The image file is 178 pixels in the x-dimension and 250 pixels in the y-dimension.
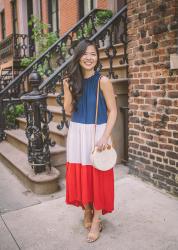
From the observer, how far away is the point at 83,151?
9.66 feet

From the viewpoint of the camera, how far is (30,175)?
440cm

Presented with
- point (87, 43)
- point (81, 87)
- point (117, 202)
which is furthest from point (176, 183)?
point (87, 43)

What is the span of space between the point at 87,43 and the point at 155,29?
57.2 inches

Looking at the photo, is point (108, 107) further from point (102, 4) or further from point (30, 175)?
point (102, 4)

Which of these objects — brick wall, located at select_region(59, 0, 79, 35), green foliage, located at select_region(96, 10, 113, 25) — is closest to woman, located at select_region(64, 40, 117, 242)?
green foliage, located at select_region(96, 10, 113, 25)

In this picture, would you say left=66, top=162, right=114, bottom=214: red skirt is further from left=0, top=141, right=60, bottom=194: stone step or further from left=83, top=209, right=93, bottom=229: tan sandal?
left=0, top=141, right=60, bottom=194: stone step

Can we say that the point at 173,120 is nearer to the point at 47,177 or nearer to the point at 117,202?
the point at 117,202

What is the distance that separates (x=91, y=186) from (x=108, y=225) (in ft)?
1.76

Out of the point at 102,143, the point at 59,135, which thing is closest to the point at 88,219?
the point at 102,143

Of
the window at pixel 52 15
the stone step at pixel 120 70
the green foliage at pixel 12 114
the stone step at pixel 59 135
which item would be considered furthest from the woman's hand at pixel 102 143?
the window at pixel 52 15

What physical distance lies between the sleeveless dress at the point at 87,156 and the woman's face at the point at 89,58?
118 millimetres

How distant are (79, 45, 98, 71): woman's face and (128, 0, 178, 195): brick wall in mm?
1265

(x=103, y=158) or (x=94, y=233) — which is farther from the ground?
(x=103, y=158)

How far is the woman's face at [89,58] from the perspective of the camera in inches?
111
